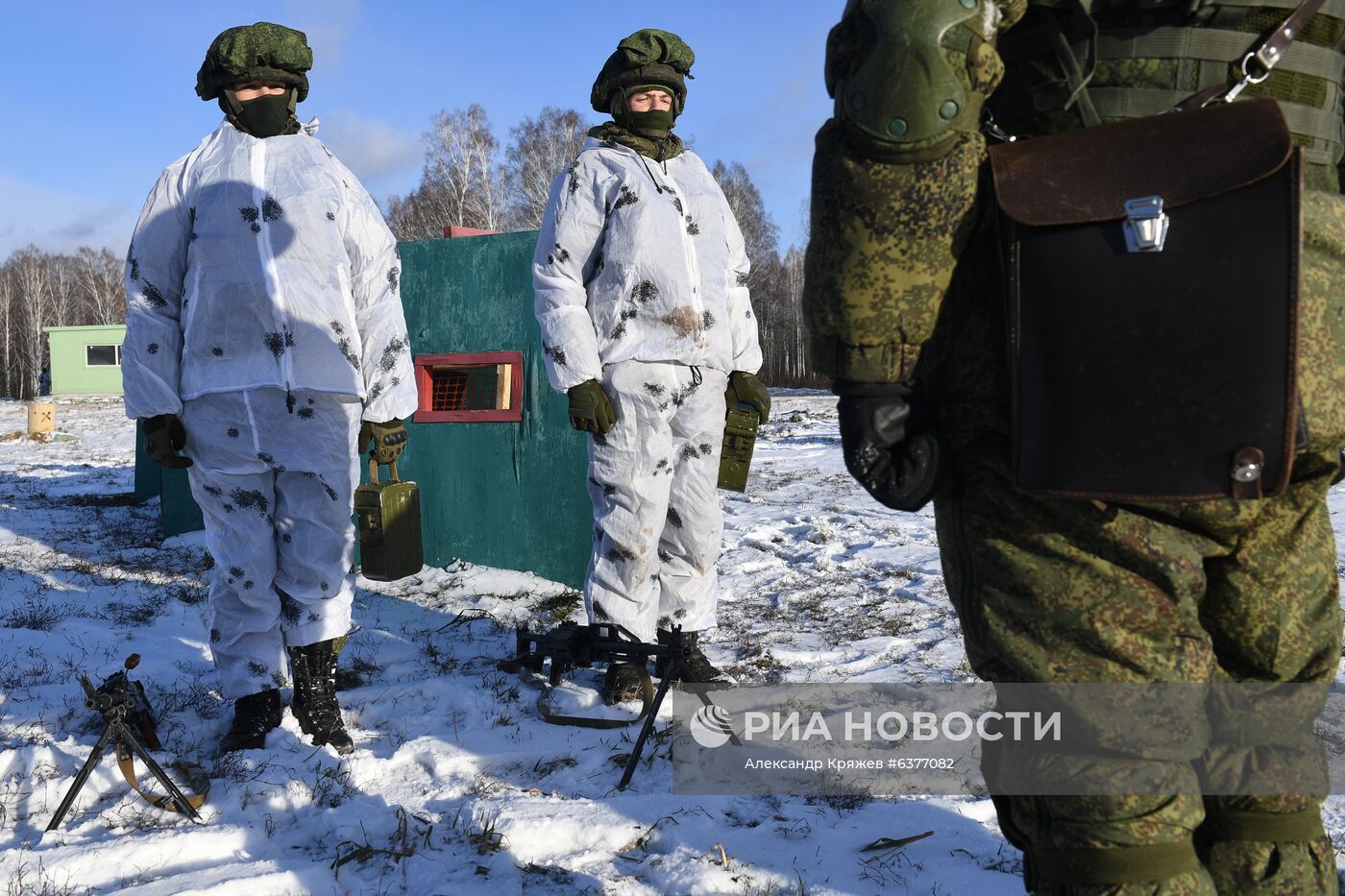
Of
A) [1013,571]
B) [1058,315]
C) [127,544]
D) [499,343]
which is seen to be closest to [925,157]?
[1058,315]

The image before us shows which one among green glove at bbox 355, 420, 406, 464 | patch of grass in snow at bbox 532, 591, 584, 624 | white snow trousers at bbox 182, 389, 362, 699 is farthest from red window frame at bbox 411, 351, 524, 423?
white snow trousers at bbox 182, 389, 362, 699

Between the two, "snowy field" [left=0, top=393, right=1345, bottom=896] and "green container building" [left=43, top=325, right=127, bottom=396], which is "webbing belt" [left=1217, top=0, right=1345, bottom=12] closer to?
"snowy field" [left=0, top=393, right=1345, bottom=896]

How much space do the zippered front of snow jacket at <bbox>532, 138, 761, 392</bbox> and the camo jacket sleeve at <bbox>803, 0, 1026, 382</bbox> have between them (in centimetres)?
173

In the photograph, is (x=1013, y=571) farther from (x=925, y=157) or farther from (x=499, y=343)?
(x=499, y=343)

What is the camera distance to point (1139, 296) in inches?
42.1

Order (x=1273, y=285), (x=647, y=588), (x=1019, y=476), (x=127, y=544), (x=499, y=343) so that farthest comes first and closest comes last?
(x=127, y=544)
(x=499, y=343)
(x=647, y=588)
(x=1019, y=476)
(x=1273, y=285)

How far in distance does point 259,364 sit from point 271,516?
45 cm

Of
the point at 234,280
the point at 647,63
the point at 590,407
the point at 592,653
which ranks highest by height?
the point at 647,63

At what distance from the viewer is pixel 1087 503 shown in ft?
3.76

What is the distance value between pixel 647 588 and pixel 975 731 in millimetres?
1068

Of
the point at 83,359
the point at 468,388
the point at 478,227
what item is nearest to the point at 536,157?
the point at 478,227

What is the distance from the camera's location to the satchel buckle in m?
1.05

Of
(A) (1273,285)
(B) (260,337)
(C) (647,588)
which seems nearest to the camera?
(A) (1273,285)

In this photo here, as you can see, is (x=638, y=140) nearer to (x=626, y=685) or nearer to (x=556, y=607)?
(x=626, y=685)
